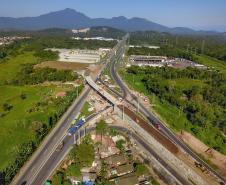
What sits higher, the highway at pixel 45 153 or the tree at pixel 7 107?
the tree at pixel 7 107

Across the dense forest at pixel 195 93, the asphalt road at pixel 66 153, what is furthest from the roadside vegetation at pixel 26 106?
the dense forest at pixel 195 93

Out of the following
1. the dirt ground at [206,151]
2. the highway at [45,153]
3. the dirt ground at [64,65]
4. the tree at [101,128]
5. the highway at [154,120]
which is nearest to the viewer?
the highway at [45,153]

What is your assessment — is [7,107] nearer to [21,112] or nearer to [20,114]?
[21,112]

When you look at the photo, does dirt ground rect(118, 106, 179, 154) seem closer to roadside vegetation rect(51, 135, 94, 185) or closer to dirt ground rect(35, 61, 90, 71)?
roadside vegetation rect(51, 135, 94, 185)

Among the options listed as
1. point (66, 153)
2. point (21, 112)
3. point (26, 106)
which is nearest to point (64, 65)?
point (26, 106)

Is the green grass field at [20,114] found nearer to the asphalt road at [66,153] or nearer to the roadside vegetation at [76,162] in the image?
the asphalt road at [66,153]

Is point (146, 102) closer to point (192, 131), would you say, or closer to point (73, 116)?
point (192, 131)

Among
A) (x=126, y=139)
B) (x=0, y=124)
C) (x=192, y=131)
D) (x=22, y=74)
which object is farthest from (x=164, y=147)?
(x=22, y=74)
